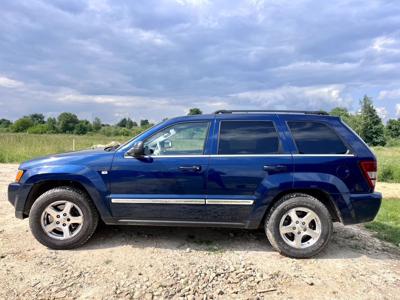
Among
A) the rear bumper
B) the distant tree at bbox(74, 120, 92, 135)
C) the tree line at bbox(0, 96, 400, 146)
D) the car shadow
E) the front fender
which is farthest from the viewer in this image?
the distant tree at bbox(74, 120, 92, 135)

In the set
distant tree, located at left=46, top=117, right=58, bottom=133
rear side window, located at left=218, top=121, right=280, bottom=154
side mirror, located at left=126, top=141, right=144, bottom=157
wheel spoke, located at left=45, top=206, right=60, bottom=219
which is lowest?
wheel spoke, located at left=45, top=206, right=60, bottom=219

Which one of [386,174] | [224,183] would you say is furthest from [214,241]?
[386,174]

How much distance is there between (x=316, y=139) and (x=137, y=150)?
2.33 m

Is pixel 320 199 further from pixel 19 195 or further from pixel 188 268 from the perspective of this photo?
pixel 19 195

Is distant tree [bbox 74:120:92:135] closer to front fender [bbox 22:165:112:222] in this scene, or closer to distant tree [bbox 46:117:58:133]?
distant tree [bbox 46:117:58:133]

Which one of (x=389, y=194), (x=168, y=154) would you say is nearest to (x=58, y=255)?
(x=168, y=154)

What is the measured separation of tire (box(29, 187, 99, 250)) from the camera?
4.09 m

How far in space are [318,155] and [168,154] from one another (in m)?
1.93

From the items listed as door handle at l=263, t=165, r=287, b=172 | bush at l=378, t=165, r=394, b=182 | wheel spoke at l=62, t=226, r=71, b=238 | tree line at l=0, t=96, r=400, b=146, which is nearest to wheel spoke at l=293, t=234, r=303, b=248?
door handle at l=263, t=165, r=287, b=172

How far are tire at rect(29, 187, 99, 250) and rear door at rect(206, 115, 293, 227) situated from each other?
5.29 ft

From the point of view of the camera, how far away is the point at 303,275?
142 inches

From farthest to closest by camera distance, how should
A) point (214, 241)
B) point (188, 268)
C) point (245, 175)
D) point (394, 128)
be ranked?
1. point (394, 128)
2. point (214, 241)
3. point (245, 175)
4. point (188, 268)

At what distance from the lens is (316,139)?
4102 mm

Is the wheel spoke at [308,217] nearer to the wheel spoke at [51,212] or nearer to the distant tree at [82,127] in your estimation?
the wheel spoke at [51,212]
